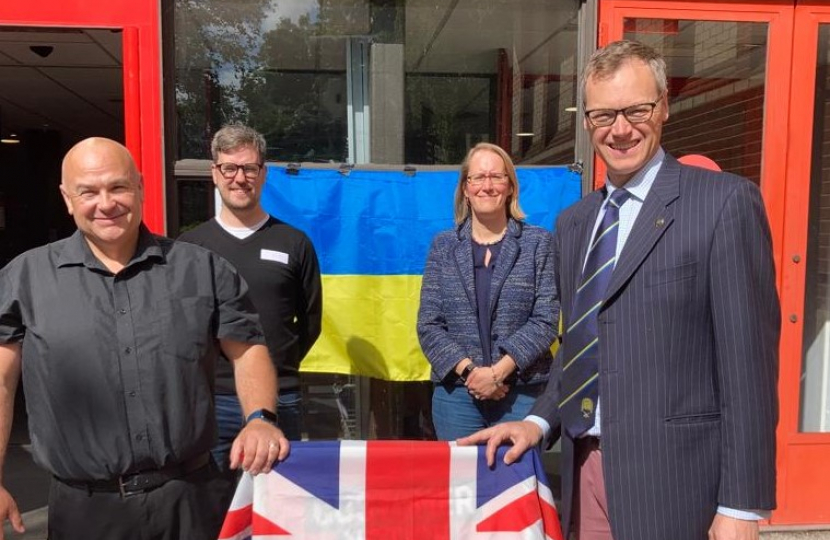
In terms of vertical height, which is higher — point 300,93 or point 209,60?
point 209,60

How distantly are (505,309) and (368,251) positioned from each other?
116 centimetres

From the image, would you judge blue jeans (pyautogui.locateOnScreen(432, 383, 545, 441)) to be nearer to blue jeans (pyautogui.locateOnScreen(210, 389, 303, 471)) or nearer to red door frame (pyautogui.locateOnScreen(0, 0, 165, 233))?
blue jeans (pyautogui.locateOnScreen(210, 389, 303, 471))

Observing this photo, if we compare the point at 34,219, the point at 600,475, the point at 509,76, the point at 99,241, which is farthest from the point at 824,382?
the point at 34,219

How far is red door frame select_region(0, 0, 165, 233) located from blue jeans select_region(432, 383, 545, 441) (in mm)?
1889

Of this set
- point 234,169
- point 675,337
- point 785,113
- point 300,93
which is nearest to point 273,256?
point 234,169

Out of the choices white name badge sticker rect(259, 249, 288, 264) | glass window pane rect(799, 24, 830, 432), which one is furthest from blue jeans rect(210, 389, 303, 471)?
glass window pane rect(799, 24, 830, 432)

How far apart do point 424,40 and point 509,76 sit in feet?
1.91

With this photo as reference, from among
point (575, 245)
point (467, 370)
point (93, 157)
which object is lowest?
point (467, 370)

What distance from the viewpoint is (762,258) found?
1715 millimetres

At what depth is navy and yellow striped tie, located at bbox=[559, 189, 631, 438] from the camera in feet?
6.47

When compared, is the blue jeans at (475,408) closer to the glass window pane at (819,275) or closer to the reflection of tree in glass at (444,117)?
the reflection of tree in glass at (444,117)

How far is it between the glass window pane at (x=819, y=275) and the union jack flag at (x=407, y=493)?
3.07 metres

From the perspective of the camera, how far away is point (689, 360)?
1780mm

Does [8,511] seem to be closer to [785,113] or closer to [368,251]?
[368,251]
